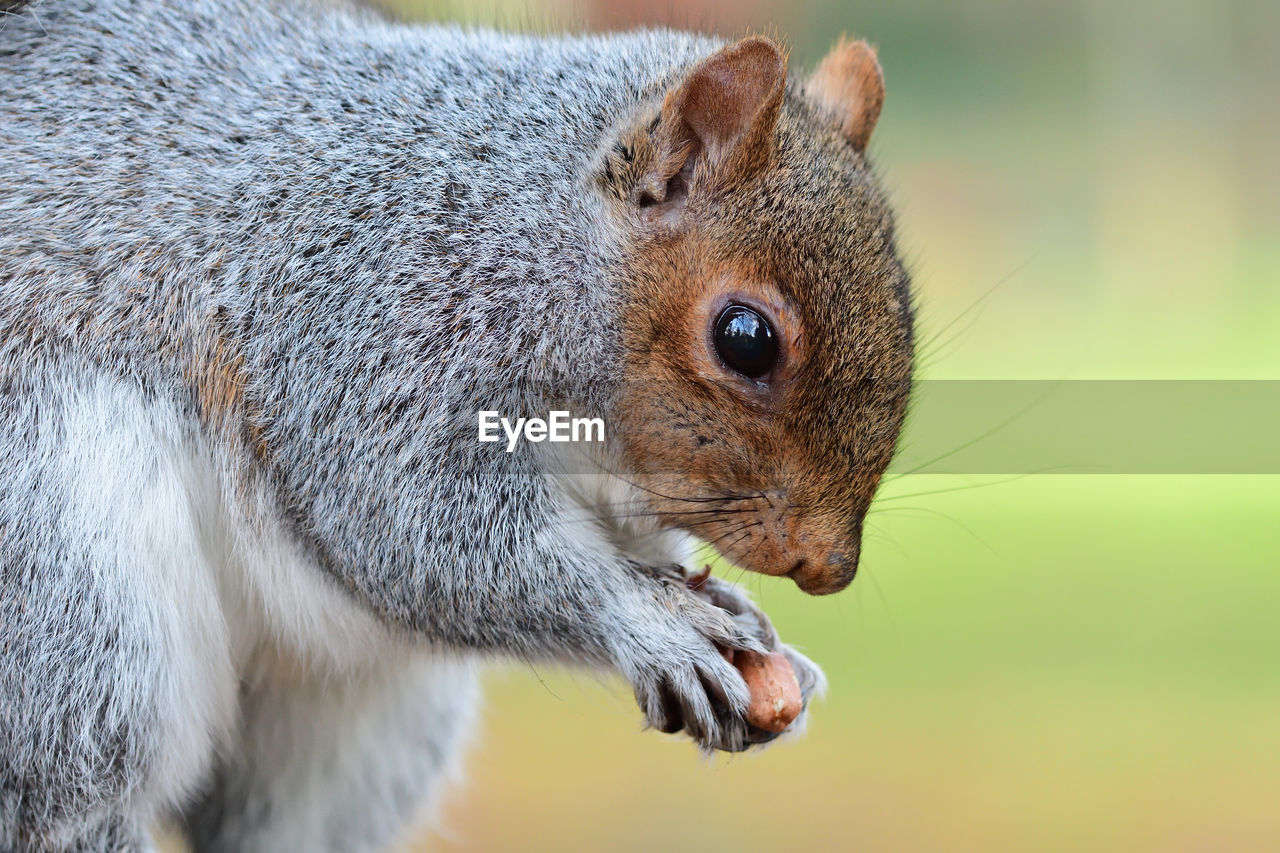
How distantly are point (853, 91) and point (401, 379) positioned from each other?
663 millimetres

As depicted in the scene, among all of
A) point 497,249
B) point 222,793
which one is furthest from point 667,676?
point 222,793

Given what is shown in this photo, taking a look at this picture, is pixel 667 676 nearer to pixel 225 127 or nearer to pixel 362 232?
pixel 362 232

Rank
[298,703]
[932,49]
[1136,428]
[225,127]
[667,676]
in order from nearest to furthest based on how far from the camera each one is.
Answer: [667,676], [225,127], [298,703], [1136,428], [932,49]

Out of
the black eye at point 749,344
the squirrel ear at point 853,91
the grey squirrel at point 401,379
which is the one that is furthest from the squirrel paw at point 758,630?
the squirrel ear at point 853,91

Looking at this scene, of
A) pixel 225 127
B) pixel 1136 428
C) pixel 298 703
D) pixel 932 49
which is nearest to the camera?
pixel 225 127

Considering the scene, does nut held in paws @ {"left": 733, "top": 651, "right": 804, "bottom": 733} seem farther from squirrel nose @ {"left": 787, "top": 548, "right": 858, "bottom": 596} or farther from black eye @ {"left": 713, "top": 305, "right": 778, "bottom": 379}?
black eye @ {"left": 713, "top": 305, "right": 778, "bottom": 379}

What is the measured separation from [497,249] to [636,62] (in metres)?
0.32

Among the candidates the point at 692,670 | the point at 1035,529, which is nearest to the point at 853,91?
the point at 692,670

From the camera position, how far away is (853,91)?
149cm

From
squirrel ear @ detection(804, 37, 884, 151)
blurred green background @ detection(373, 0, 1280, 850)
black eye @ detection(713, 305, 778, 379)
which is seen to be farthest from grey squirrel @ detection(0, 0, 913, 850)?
blurred green background @ detection(373, 0, 1280, 850)

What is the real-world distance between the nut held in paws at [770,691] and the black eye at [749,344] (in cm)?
29

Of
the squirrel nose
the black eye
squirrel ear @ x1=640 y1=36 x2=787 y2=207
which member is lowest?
the squirrel nose

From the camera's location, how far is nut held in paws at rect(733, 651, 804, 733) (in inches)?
46.4

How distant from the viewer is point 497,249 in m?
1.26
